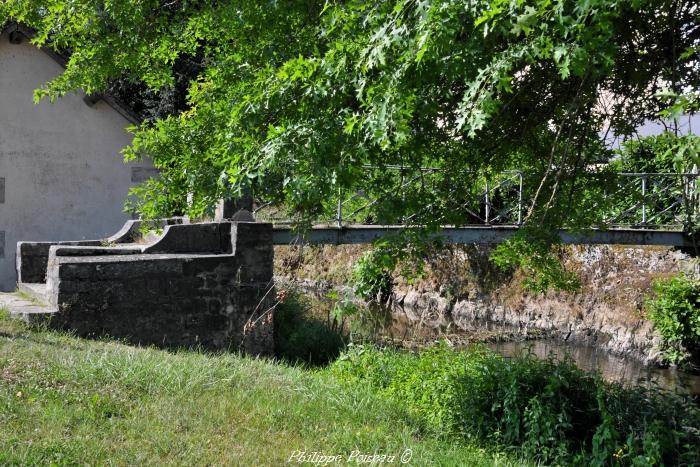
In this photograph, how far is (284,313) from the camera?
1167 cm

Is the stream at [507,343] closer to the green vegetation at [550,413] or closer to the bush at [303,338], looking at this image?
the bush at [303,338]

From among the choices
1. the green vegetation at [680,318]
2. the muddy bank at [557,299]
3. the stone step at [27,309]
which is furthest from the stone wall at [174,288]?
the green vegetation at [680,318]

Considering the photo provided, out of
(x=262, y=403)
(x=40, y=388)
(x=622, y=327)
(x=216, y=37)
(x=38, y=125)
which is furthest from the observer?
(x=622, y=327)

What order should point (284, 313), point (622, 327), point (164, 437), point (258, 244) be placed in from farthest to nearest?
point (622, 327) → point (284, 313) → point (258, 244) → point (164, 437)

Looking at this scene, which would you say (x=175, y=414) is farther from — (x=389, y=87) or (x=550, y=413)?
(x=550, y=413)

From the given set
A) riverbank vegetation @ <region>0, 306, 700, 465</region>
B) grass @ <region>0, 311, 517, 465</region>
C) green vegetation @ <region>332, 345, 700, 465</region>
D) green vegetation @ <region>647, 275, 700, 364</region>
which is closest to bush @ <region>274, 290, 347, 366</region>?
riverbank vegetation @ <region>0, 306, 700, 465</region>

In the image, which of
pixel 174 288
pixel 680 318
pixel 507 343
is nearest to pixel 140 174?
pixel 174 288

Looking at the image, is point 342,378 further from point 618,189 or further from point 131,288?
point 618,189

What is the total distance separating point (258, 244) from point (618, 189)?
15.8ft

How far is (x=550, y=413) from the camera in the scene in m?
6.97

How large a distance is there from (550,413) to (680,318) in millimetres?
8214

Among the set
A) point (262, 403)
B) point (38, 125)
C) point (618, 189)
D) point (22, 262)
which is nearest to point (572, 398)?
point (618, 189)

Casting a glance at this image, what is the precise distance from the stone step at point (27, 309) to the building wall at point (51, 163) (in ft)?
15.0

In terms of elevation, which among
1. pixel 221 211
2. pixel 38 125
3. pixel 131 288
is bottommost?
pixel 131 288
